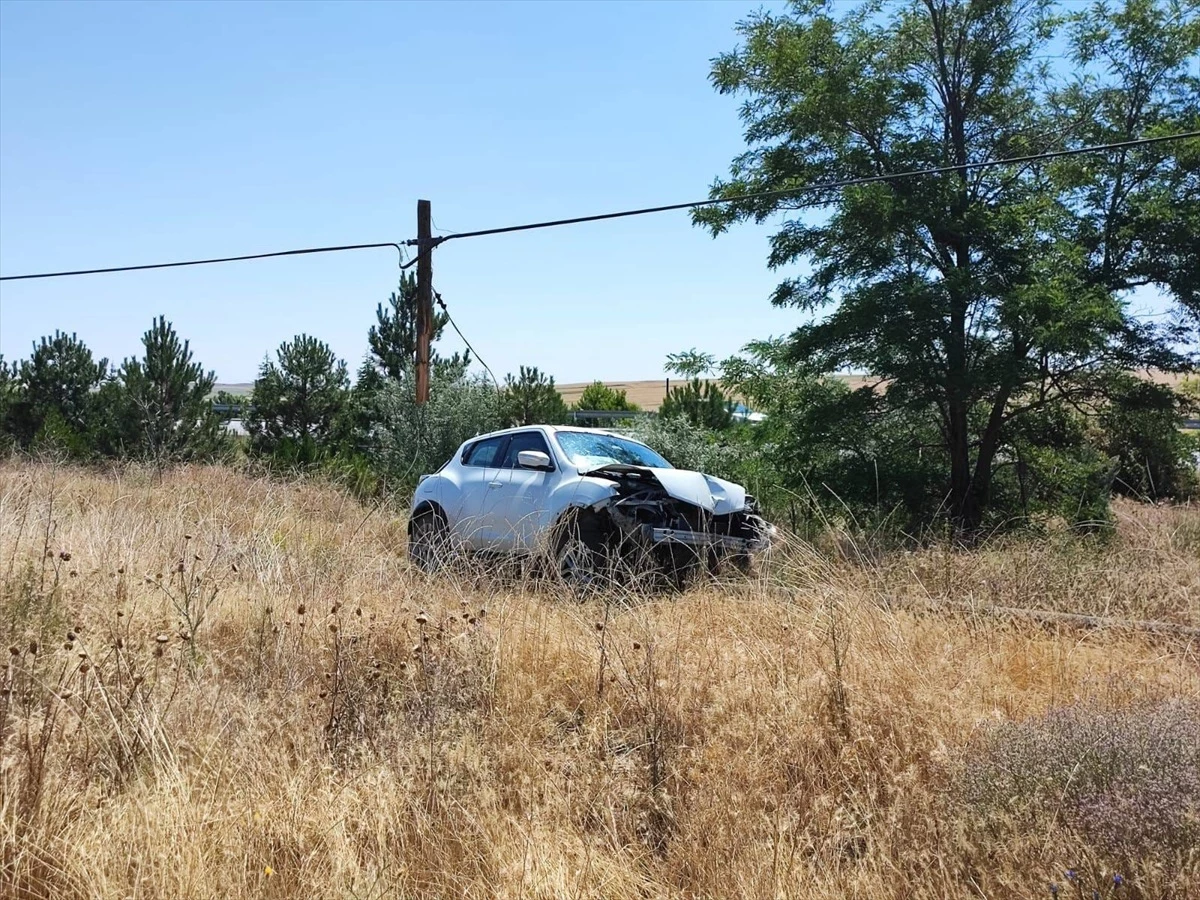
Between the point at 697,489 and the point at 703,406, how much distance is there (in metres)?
10.3

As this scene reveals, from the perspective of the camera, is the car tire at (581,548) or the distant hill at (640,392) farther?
the distant hill at (640,392)

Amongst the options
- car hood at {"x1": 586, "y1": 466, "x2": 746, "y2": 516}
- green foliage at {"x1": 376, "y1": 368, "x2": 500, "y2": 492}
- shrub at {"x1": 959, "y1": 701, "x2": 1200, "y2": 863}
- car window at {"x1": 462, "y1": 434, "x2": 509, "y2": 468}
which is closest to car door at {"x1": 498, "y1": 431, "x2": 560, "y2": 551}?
car window at {"x1": 462, "y1": 434, "x2": 509, "y2": 468}

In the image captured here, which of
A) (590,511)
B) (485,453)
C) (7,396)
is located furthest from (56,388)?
(590,511)

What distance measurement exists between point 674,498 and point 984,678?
387cm

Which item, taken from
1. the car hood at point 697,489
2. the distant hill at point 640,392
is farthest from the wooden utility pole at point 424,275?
the distant hill at point 640,392

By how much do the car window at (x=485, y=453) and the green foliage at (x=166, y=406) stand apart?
10354 millimetres

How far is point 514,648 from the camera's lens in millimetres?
5855

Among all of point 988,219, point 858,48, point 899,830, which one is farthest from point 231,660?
point 858,48

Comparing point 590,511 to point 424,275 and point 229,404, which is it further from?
point 229,404

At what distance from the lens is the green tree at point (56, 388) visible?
21.4 meters

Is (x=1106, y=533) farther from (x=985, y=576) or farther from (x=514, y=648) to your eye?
(x=514, y=648)

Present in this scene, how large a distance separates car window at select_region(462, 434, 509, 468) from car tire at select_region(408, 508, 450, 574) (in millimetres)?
678

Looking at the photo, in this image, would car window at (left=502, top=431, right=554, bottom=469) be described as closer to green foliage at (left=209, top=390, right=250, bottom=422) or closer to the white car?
the white car

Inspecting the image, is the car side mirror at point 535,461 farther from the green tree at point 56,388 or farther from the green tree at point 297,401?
the green tree at point 56,388
